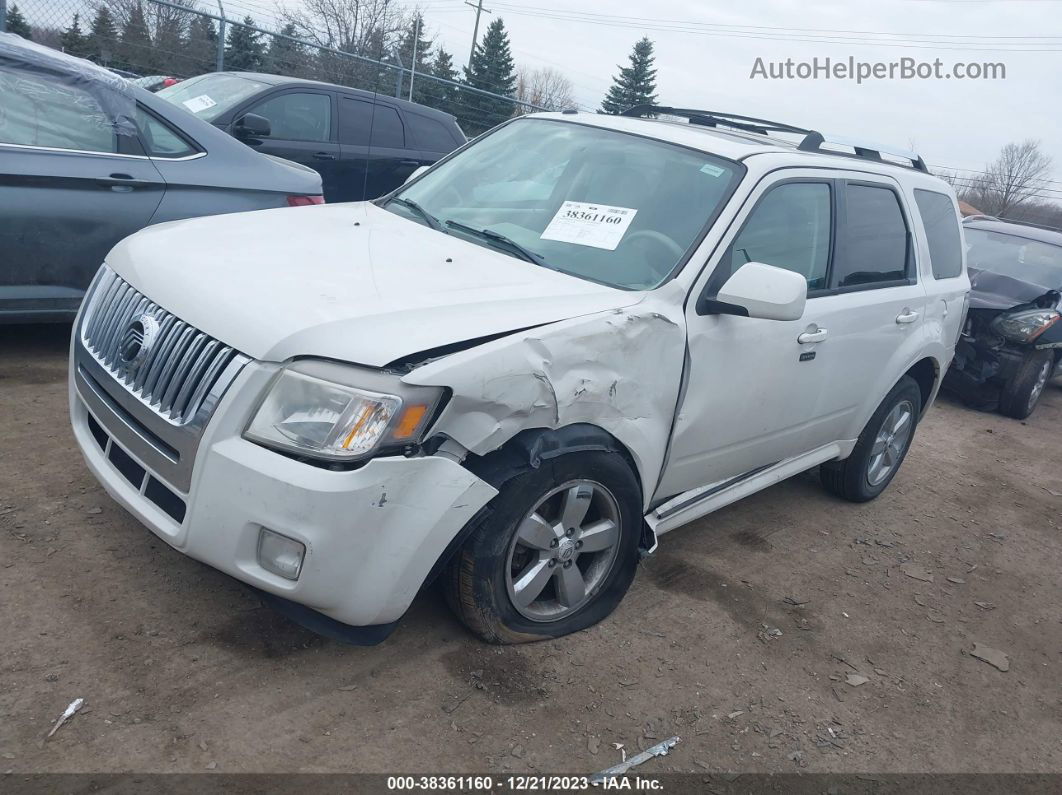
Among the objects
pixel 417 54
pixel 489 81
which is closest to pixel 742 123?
pixel 417 54

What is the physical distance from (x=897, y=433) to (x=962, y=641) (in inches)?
63.0

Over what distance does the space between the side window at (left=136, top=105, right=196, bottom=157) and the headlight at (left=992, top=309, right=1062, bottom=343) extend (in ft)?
21.7

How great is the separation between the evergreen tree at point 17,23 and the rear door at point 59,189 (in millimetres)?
6761

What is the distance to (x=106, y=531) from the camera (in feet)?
11.1

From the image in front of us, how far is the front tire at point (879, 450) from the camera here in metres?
4.89

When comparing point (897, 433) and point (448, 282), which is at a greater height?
point (448, 282)

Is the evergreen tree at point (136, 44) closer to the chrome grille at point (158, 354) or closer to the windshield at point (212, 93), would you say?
the windshield at point (212, 93)

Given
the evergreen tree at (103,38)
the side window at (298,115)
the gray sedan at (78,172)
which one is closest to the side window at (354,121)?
the side window at (298,115)

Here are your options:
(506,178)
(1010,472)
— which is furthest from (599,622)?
(1010,472)

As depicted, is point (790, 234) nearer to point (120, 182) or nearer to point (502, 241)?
point (502, 241)

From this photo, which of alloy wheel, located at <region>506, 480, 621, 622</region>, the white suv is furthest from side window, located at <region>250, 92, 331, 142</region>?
alloy wheel, located at <region>506, 480, 621, 622</region>

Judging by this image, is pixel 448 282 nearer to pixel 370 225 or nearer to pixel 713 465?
pixel 370 225

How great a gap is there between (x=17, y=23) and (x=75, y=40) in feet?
2.89

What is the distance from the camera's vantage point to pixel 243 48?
13.0 metres
